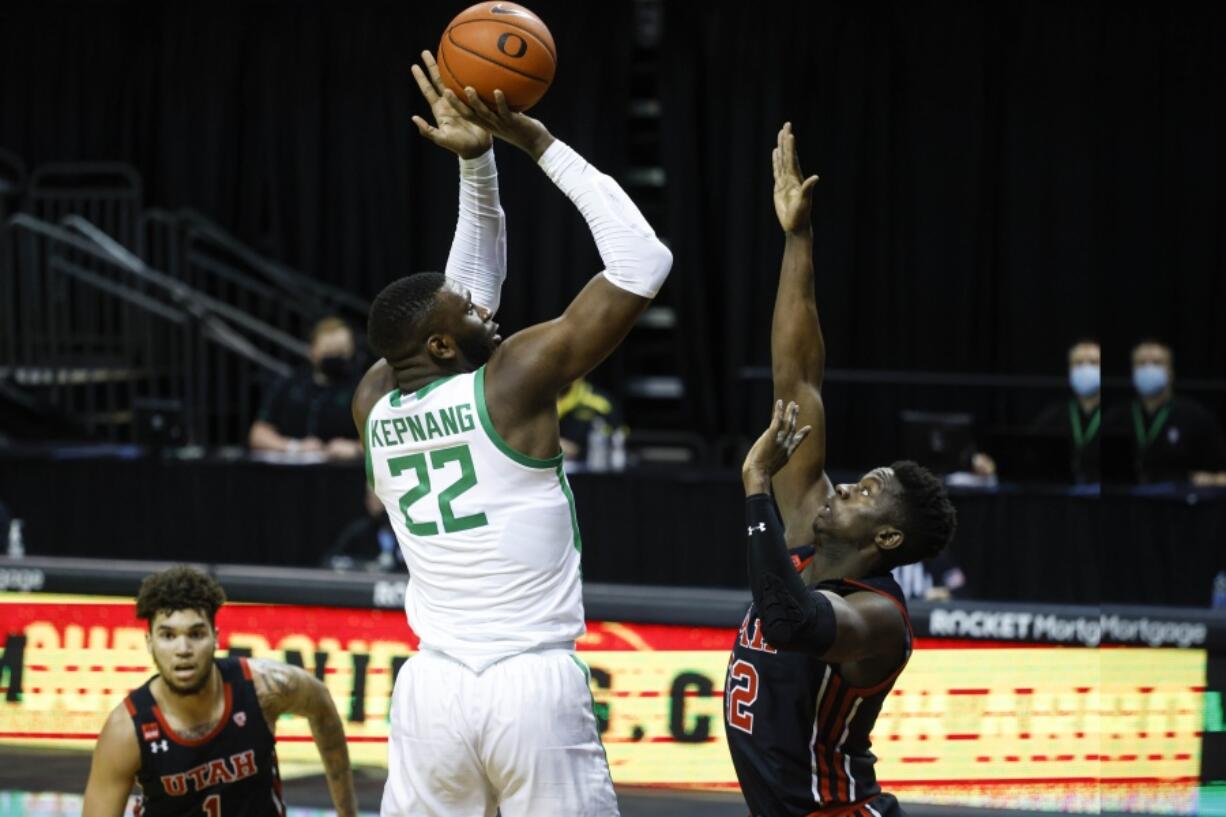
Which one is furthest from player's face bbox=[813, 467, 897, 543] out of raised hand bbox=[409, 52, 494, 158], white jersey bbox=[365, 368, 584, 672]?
raised hand bbox=[409, 52, 494, 158]

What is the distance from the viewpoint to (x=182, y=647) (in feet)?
17.9

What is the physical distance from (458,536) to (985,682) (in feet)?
9.58

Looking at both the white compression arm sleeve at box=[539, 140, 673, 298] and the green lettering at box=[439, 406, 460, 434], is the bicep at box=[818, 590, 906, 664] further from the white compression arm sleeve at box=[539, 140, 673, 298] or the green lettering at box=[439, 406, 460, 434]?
the green lettering at box=[439, 406, 460, 434]

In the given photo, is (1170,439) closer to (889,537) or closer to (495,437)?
(889,537)

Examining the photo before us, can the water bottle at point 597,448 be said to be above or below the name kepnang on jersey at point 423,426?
below

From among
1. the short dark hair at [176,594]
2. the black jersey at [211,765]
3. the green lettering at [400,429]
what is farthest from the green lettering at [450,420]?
the black jersey at [211,765]

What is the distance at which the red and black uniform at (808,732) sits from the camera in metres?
4.51

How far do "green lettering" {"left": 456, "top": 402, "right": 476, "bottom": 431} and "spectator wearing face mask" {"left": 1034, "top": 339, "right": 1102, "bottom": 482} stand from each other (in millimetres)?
6001

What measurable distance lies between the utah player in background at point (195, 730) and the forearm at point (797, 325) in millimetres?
1760

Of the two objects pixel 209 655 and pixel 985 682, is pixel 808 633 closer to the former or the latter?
pixel 209 655

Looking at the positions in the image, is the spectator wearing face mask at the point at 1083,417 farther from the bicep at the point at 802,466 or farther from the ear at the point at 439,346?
the ear at the point at 439,346

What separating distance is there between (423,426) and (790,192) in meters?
1.10

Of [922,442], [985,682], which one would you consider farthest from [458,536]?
[922,442]

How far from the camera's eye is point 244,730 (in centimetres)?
555
